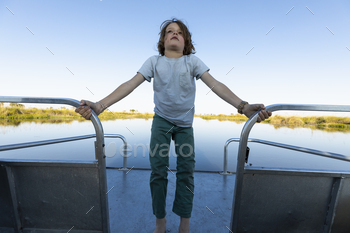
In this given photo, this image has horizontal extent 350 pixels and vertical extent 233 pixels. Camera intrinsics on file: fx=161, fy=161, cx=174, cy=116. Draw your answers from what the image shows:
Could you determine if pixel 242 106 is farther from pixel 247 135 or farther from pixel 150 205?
pixel 150 205

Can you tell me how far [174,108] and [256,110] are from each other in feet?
1.58

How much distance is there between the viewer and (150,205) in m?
1.51

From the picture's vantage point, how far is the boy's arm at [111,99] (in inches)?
30.3

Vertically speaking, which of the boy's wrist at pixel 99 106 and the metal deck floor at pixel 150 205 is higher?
the boy's wrist at pixel 99 106

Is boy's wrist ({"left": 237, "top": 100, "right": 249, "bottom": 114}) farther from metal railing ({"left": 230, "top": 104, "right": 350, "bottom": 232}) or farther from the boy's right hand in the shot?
the boy's right hand

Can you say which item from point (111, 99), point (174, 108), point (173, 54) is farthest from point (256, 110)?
point (111, 99)

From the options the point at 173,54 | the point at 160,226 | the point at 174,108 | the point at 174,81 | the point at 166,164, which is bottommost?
the point at 160,226

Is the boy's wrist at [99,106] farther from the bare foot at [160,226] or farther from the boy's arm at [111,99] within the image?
the bare foot at [160,226]

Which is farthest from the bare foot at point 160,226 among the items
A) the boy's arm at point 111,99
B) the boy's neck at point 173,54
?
the boy's neck at point 173,54

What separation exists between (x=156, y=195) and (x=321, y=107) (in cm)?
108

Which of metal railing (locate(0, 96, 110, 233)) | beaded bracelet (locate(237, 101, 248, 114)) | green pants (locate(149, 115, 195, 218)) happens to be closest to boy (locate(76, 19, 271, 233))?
green pants (locate(149, 115, 195, 218))

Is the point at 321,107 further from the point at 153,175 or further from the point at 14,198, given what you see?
the point at 14,198

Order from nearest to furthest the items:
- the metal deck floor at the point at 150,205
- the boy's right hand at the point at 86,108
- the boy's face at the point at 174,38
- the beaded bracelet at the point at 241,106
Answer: the boy's right hand at the point at 86,108 < the beaded bracelet at the point at 241,106 < the boy's face at the point at 174,38 < the metal deck floor at the point at 150,205

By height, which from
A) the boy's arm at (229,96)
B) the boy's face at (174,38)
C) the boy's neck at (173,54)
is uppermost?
the boy's face at (174,38)
